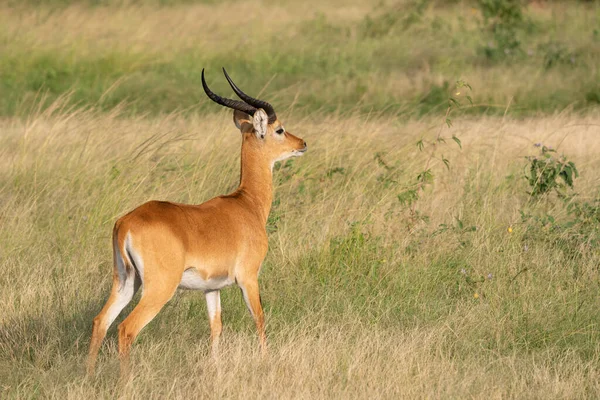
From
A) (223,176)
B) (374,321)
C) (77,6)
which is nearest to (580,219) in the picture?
(374,321)

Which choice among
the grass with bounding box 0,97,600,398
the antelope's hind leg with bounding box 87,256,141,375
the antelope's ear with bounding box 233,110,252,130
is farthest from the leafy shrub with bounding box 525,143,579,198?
the antelope's hind leg with bounding box 87,256,141,375

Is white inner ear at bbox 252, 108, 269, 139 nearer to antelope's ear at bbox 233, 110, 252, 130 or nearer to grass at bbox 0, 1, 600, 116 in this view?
antelope's ear at bbox 233, 110, 252, 130

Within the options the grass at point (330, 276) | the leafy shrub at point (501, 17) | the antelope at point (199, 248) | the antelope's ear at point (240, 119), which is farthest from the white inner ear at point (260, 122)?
the leafy shrub at point (501, 17)

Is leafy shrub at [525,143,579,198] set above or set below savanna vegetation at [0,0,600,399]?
above

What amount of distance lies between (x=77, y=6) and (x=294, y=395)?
1459 centimetres

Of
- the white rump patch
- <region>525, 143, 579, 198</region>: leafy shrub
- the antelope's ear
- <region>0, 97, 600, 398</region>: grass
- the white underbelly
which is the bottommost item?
<region>0, 97, 600, 398</region>: grass

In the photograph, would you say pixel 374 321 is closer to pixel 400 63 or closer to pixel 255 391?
pixel 255 391

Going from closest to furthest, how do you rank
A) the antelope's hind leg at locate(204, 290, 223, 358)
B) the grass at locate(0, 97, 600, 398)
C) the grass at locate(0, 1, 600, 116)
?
the grass at locate(0, 97, 600, 398) → the antelope's hind leg at locate(204, 290, 223, 358) → the grass at locate(0, 1, 600, 116)

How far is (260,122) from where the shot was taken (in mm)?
5418

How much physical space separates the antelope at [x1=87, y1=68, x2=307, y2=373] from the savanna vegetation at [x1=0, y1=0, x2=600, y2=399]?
0.73 ft

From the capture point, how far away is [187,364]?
4.65 metres

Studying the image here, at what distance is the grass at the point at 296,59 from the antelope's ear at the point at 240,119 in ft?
12.1

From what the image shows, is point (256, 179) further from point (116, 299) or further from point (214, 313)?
point (116, 299)

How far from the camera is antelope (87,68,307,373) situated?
435 centimetres
